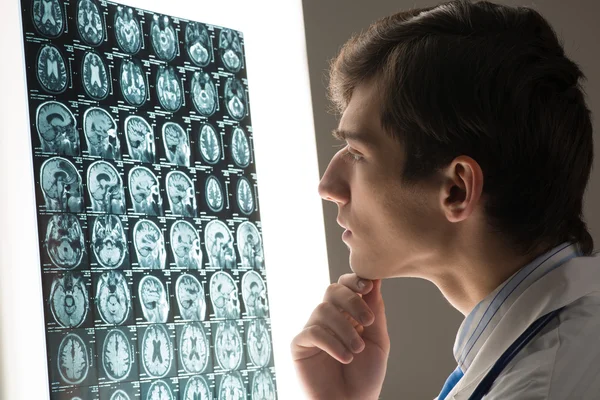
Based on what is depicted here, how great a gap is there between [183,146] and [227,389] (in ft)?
2.14

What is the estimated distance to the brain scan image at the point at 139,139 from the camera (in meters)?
1.78

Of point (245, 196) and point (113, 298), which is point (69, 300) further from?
point (245, 196)

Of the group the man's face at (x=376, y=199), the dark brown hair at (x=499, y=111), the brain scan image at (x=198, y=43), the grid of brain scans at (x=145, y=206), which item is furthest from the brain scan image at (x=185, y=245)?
the dark brown hair at (x=499, y=111)

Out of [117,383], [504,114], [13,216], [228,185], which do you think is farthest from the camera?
[228,185]

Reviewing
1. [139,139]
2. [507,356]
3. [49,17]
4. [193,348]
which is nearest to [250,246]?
[193,348]

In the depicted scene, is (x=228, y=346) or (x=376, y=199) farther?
(x=228, y=346)

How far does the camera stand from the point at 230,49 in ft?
6.93

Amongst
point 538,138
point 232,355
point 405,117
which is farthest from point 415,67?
point 232,355

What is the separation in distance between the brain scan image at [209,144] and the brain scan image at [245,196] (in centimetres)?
11

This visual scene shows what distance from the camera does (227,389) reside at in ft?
6.16

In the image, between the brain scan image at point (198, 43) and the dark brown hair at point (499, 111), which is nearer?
the dark brown hair at point (499, 111)

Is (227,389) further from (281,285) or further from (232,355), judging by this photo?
(281,285)

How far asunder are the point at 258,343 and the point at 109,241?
54cm

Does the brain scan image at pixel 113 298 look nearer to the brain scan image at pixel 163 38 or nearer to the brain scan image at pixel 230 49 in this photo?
the brain scan image at pixel 163 38
